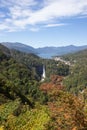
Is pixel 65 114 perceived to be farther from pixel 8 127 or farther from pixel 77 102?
pixel 8 127

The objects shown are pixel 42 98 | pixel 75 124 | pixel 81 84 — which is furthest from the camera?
pixel 81 84

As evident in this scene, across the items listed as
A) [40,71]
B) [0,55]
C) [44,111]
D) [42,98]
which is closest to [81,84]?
[0,55]

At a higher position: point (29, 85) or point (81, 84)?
point (29, 85)

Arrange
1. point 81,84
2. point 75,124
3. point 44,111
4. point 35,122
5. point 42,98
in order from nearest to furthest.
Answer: point 75,124
point 35,122
point 44,111
point 42,98
point 81,84

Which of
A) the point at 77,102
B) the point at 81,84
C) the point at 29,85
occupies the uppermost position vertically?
the point at 77,102

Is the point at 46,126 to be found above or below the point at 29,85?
above

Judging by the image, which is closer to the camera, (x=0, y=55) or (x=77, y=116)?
(x=77, y=116)

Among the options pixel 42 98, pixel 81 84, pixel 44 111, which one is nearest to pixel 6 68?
pixel 42 98

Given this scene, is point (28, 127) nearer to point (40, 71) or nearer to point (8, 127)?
point (8, 127)

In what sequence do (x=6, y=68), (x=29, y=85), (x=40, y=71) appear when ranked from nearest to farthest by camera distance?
(x=29, y=85), (x=6, y=68), (x=40, y=71)
